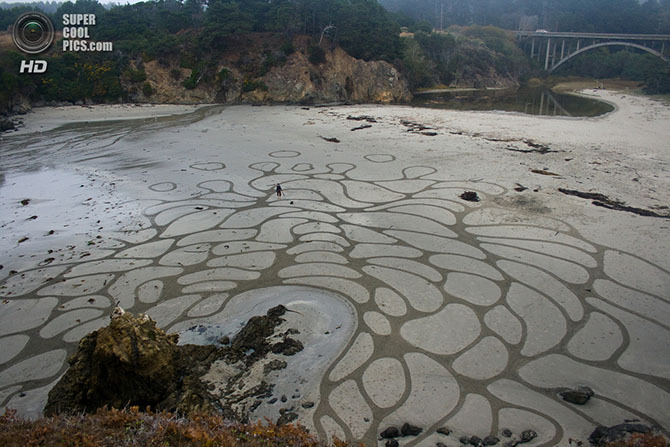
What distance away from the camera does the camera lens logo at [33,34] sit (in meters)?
41.8

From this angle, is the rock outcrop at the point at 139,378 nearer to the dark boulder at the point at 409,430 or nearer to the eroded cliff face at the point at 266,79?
the dark boulder at the point at 409,430

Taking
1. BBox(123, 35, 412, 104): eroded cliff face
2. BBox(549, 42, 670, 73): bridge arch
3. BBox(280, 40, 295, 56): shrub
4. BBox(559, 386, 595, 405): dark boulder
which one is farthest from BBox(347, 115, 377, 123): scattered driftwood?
BBox(549, 42, 670, 73): bridge arch

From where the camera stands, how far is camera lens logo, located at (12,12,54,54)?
137 ft

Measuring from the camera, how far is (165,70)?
4612 cm

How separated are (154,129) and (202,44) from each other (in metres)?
23.8

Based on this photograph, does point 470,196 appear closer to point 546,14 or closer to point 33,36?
point 33,36

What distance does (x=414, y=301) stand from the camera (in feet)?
28.1

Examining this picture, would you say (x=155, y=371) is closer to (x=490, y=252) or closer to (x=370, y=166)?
(x=490, y=252)

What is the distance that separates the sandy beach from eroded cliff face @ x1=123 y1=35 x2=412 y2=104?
2706 centimetres

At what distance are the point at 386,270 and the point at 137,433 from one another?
6643mm

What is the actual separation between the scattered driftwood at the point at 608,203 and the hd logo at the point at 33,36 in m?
46.9

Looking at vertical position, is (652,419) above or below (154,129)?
below

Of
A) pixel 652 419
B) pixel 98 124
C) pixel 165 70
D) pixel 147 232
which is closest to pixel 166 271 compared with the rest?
pixel 147 232

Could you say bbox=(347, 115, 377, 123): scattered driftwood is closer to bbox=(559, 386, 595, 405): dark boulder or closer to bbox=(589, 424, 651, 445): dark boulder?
bbox=(559, 386, 595, 405): dark boulder
